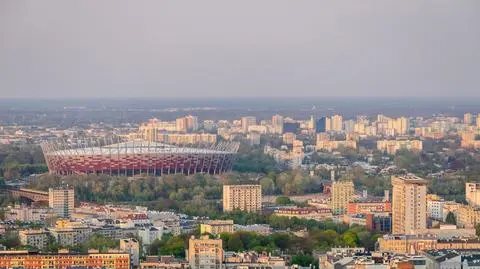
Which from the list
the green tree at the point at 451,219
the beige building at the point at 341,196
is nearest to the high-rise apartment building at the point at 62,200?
the beige building at the point at 341,196

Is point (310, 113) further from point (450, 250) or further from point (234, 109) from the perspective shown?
point (450, 250)

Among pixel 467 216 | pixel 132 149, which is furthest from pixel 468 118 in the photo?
pixel 467 216

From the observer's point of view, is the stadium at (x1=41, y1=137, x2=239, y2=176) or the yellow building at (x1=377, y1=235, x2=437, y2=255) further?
the stadium at (x1=41, y1=137, x2=239, y2=176)

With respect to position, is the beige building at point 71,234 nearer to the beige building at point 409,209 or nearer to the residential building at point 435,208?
the beige building at point 409,209

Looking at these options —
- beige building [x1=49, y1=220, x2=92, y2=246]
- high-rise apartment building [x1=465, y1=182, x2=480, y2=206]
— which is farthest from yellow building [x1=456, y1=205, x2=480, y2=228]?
beige building [x1=49, y1=220, x2=92, y2=246]

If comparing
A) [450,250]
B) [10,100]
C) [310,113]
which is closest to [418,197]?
[450,250]

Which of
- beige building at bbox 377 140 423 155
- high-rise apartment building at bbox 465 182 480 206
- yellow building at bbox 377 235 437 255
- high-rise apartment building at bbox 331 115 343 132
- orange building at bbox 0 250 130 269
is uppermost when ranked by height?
orange building at bbox 0 250 130 269

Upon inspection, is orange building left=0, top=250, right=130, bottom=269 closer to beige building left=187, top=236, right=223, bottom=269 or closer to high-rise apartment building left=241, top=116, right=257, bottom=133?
beige building left=187, top=236, right=223, bottom=269
